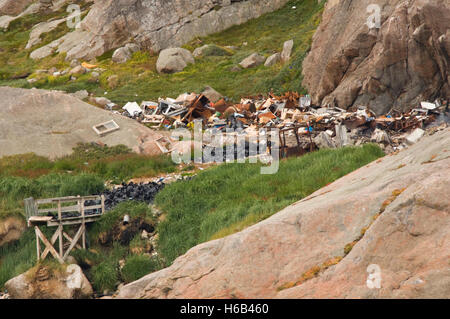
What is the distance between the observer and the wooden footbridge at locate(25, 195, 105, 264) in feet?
43.5

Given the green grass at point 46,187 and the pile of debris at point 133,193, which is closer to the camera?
the pile of debris at point 133,193

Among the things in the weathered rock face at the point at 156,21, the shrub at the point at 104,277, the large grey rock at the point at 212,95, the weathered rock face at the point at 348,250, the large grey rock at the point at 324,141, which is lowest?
the shrub at the point at 104,277

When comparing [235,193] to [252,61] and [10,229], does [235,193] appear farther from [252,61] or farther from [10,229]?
[252,61]

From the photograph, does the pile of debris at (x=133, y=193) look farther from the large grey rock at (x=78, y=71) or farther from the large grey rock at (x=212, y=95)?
the large grey rock at (x=78, y=71)

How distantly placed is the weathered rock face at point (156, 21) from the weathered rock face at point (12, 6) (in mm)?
28109

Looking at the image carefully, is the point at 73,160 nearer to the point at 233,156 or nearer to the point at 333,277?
the point at 233,156

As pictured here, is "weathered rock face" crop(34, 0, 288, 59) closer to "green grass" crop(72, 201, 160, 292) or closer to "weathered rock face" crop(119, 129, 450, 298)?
"green grass" crop(72, 201, 160, 292)

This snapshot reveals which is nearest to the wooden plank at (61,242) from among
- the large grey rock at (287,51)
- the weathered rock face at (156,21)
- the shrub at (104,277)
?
the shrub at (104,277)

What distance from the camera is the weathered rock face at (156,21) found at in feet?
152

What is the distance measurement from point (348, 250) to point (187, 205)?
372 inches

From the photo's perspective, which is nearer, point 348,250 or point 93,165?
point 348,250

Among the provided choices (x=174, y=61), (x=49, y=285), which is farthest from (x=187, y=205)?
(x=174, y=61)

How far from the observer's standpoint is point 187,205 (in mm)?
14781

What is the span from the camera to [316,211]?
650 centimetres
